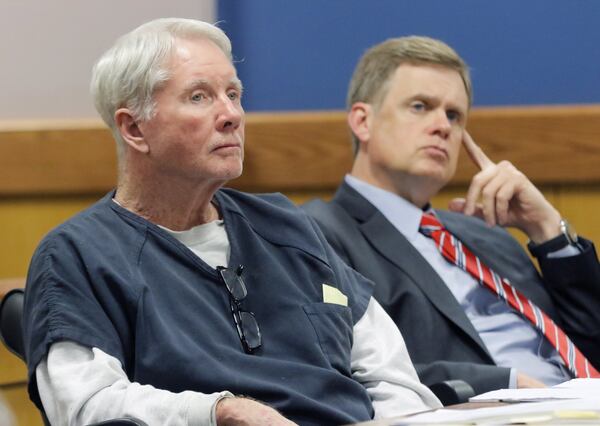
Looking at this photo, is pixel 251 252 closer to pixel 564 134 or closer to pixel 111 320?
pixel 111 320

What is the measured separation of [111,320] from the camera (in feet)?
6.73

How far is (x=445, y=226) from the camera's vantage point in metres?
3.31

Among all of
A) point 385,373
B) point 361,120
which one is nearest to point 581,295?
point 361,120

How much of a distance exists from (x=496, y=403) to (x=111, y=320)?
2.26 ft

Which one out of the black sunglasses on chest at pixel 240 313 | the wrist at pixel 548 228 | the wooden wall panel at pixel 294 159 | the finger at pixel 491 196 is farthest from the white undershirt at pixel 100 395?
the wooden wall panel at pixel 294 159

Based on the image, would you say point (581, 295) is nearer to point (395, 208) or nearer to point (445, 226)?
point (445, 226)

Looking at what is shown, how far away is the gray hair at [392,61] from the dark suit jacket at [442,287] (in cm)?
32

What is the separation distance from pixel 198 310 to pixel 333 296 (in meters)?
0.32

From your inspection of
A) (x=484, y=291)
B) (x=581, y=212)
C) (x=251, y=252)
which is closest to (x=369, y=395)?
(x=251, y=252)

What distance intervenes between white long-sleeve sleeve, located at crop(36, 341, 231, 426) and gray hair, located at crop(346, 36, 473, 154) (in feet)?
5.12

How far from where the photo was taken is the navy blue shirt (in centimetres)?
204

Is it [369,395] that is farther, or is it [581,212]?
[581,212]

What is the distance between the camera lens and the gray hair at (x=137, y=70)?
224 cm

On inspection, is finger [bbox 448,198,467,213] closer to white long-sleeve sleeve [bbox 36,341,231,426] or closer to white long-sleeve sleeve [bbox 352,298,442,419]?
white long-sleeve sleeve [bbox 352,298,442,419]
